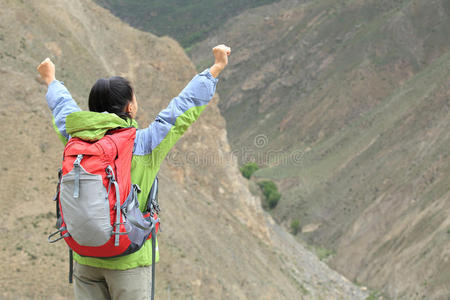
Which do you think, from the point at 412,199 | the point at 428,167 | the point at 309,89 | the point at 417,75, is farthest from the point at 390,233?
the point at 309,89

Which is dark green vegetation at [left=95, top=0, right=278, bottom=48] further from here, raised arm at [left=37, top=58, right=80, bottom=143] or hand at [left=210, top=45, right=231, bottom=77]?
hand at [left=210, top=45, right=231, bottom=77]

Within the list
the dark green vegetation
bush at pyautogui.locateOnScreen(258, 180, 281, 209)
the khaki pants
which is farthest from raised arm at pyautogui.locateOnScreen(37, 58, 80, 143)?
the dark green vegetation

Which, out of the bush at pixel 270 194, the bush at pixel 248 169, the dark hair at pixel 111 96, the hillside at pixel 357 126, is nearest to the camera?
the dark hair at pixel 111 96

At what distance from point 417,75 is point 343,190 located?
21137 millimetres

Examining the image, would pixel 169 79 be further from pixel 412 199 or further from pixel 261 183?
pixel 261 183

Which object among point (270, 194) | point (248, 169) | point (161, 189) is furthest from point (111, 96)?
point (248, 169)

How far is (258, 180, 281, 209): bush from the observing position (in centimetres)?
5288

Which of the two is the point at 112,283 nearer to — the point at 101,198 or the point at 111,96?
the point at 101,198

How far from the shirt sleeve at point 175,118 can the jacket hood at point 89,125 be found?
280 mm

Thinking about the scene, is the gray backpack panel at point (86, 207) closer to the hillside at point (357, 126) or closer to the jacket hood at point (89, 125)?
the jacket hood at point (89, 125)

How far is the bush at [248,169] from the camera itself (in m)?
59.8

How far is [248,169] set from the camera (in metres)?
60.2

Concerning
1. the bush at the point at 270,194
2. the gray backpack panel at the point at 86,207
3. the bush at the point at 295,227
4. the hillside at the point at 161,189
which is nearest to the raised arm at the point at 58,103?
the gray backpack panel at the point at 86,207

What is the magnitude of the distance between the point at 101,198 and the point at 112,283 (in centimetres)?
70
